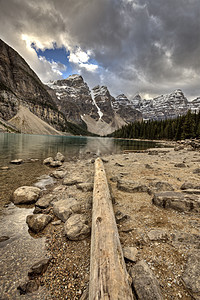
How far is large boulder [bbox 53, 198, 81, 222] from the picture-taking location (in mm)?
4801

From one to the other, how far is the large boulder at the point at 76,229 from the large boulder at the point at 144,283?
5.68 ft

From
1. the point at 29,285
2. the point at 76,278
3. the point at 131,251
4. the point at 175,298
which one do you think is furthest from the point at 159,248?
the point at 29,285

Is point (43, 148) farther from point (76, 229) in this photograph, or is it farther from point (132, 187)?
point (76, 229)

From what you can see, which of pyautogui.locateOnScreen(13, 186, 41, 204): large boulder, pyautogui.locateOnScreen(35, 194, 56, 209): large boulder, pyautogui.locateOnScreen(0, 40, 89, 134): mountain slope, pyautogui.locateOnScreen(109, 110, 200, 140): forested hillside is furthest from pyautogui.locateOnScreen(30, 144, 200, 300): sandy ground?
pyautogui.locateOnScreen(0, 40, 89, 134): mountain slope

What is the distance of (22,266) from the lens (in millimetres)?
2953

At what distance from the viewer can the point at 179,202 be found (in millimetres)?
4668

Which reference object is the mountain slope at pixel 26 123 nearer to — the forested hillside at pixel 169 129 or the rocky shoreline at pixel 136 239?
the forested hillside at pixel 169 129

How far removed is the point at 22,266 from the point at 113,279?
90.8 inches

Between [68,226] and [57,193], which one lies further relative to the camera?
[57,193]

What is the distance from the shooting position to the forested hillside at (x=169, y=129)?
2251 inches

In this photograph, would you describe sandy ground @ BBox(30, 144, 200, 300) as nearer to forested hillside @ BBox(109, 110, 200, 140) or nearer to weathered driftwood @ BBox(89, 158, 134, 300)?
weathered driftwood @ BBox(89, 158, 134, 300)

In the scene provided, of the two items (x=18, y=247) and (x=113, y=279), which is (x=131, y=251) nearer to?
(x=113, y=279)

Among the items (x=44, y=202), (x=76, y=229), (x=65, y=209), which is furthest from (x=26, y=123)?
(x=76, y=229)

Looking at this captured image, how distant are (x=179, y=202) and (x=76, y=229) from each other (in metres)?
3.79
